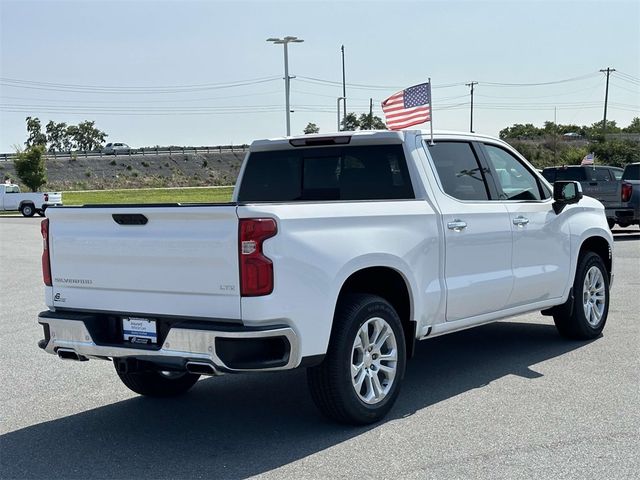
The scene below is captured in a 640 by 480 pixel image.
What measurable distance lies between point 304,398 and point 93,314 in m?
1.80

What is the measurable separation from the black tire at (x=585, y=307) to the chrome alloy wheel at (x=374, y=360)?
2902mm

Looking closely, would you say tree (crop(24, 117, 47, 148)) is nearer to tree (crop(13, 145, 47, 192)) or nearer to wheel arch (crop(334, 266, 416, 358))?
tree (crop(13, 145, 47, 192))

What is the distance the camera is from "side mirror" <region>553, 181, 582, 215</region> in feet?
25.9

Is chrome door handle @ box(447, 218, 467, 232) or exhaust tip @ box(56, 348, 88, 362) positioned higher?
chrome door handle @ box(447, 218, 467, 232)

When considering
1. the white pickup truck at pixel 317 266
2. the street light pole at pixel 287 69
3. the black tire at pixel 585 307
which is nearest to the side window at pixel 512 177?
the white pickup truck at pixel 317 266

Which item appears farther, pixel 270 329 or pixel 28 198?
pixel 28 198

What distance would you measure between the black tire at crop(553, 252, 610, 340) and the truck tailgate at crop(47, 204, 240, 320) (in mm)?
4292

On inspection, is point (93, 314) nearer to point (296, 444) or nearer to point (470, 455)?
point (296, 444)

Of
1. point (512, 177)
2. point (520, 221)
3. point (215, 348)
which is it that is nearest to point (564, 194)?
point (512, 177)

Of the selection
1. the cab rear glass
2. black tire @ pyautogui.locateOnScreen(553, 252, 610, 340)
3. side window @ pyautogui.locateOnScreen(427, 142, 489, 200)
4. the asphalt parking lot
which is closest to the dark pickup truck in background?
black tire @ pyautogui.locateOnScreen(553, 252, 610, 340)

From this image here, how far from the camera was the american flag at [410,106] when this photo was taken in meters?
8.59

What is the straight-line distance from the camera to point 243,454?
5250 millimetres

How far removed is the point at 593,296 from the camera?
8.59 meters

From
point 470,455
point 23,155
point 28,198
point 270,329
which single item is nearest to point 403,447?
point 470,455
